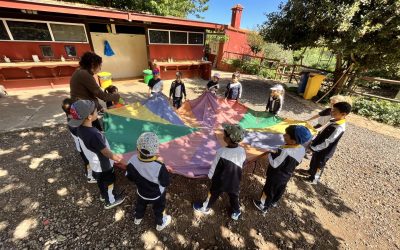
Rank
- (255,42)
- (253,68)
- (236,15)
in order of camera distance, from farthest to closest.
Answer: (255,42)
(236,15)
(253,68)

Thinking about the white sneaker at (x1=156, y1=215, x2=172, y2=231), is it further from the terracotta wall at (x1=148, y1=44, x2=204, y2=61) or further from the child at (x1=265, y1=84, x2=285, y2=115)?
the terracotta wall at (x1=148, y1=44, x2=204, y2=61)

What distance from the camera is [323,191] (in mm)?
3811

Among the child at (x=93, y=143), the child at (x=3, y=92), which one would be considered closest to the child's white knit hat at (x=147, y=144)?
the child at (x=93, y=143)

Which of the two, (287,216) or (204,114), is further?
(204,114)

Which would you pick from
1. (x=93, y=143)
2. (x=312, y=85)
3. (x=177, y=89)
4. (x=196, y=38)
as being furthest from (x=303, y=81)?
(x=93, y=143)

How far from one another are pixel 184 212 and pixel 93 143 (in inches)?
68.8

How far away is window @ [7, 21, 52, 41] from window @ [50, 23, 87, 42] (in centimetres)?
25

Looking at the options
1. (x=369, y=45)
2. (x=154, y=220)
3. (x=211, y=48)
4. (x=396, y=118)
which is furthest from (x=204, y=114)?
(x=211, y=48)

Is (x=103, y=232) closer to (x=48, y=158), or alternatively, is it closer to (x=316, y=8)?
(x=48, y=158)

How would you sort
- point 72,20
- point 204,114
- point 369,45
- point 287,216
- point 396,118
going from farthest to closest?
point 72,20, point 396,118, point 369,45, point 204,114, point 287,216

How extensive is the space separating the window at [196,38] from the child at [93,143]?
9.75 meters

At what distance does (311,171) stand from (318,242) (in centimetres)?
150

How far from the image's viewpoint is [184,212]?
3.07 m

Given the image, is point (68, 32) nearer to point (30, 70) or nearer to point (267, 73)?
point (30, 70)
